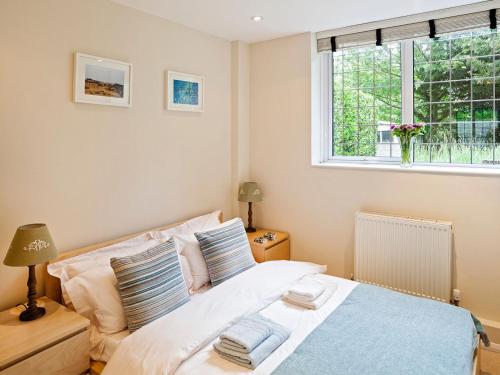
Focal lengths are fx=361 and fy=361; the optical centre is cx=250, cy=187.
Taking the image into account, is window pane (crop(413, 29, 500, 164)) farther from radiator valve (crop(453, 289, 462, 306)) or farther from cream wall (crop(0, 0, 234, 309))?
cream wall (crop(0, 0, 234, 309))

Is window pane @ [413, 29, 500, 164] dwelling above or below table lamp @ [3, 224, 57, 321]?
above

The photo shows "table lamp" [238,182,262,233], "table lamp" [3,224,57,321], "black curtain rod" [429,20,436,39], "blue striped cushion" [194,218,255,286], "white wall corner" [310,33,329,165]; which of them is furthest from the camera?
"table lamp" [238,182,262,233]

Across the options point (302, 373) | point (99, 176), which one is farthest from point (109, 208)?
point (302, 373)

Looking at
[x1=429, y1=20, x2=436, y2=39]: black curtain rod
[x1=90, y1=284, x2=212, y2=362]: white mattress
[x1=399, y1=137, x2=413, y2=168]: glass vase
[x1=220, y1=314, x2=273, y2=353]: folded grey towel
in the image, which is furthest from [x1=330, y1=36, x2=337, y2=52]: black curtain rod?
[x1=90, y1=284, x2=212, y2=362]: white mattress

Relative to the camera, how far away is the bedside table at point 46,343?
5.45ft

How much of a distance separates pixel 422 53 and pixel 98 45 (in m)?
2.52

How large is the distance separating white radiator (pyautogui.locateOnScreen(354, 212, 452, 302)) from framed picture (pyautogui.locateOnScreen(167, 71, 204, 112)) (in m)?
1.68

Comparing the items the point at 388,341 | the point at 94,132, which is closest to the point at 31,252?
the point at 94,132

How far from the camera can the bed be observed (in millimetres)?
1669

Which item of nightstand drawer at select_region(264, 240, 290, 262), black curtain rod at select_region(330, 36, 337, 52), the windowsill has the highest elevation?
black curtain rod at select_region(330, 36, 337, 52)

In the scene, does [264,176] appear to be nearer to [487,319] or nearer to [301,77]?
[301,77]

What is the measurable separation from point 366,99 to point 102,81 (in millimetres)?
2226

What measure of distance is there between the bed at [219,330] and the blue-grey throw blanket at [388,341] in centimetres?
1

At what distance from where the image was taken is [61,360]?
1806 mm
